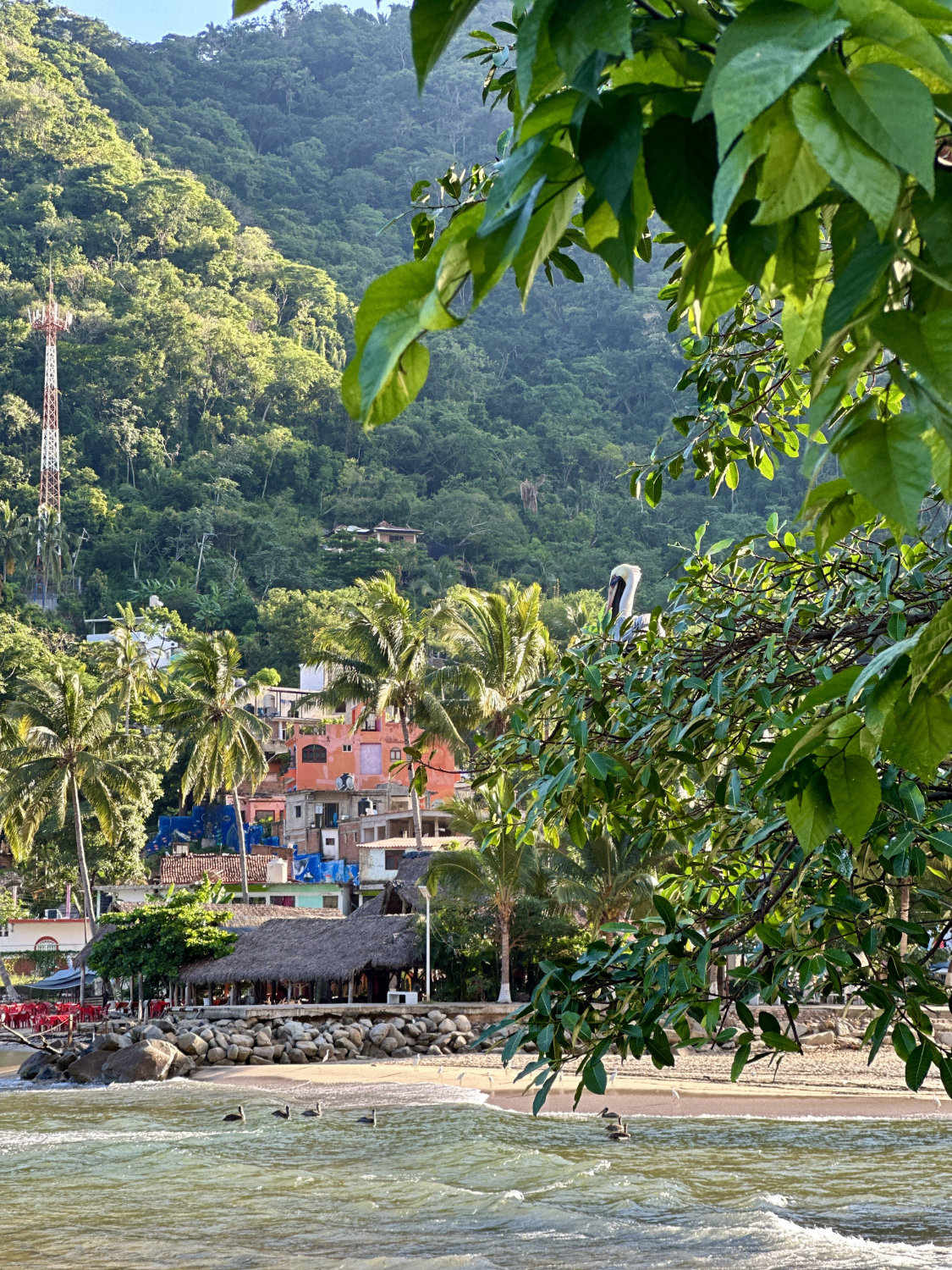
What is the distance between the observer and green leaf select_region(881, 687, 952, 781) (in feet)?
3.50

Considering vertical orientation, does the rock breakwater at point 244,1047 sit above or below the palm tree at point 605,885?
below

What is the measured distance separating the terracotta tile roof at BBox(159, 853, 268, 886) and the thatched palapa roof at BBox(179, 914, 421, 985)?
7547 millimetres

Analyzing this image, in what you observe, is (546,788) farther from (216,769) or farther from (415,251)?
(216,769)

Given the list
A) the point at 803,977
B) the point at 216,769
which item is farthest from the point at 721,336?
the point at 216,769

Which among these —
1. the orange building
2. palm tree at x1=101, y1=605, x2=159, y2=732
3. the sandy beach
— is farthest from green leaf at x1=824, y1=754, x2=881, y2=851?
palm tree at x1=101, y1=605, x2=159, y2=732

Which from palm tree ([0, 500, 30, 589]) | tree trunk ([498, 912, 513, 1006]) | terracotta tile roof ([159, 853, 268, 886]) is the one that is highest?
palm tree ([0, 500, 30, 589])

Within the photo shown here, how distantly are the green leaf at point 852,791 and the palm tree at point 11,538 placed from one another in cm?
5845

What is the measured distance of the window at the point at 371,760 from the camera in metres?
44.2

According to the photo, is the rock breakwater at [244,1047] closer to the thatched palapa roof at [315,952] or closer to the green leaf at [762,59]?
the thatched palapa roof at [315,952]

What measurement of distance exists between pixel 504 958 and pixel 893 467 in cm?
2590

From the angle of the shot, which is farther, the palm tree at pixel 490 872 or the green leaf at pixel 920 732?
the palm tree at pixel 490 872

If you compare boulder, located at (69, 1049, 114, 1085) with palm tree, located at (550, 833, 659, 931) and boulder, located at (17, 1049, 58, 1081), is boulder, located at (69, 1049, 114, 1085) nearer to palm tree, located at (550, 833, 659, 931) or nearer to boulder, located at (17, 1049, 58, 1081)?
boulder, located at (17, 1049, 58, 1081)

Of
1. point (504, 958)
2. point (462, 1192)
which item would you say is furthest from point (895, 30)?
point (504, 958)

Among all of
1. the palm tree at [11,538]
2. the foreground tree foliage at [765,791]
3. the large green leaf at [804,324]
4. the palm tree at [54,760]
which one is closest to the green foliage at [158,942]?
the palm tree at [54,760]
